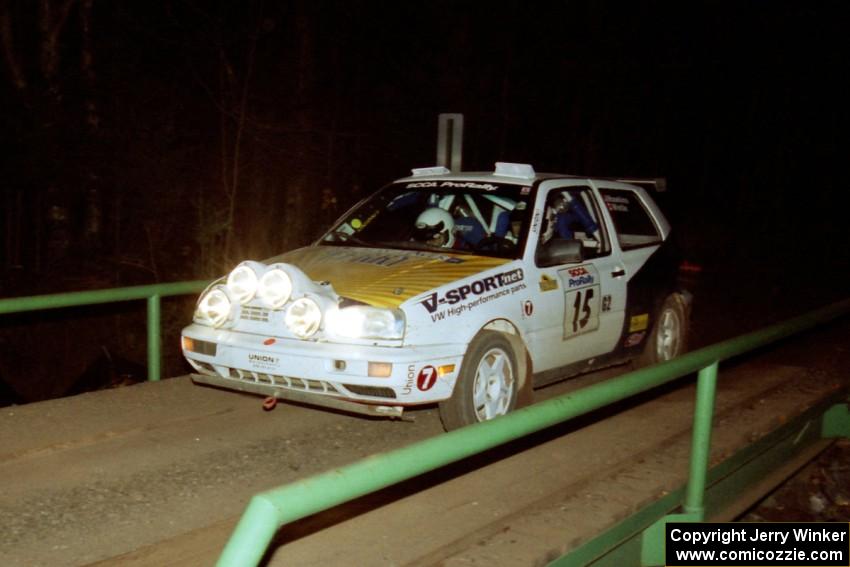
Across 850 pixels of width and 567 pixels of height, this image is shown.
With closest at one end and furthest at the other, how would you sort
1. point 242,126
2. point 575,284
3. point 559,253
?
point 559,253, point 575,284, point 242,126

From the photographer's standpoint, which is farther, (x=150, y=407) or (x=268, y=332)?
(x=150, y=407)

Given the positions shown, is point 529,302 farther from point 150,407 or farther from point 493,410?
point 150,407

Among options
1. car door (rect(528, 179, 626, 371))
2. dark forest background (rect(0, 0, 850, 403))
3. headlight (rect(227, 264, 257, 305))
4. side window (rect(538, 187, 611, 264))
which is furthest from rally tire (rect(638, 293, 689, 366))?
dark forest background (rect(0, 0, 850, 403))

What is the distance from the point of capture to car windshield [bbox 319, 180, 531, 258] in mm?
6992

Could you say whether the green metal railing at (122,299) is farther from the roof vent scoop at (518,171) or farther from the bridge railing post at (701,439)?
the bridge railing post at (701,439)

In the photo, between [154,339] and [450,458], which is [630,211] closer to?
[154,339]

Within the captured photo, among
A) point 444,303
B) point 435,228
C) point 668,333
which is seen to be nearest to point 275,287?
point 444,303

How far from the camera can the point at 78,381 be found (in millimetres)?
9859

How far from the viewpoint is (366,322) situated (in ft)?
18.9

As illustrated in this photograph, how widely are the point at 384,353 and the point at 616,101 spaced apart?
88.2ft

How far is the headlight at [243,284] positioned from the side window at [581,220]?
2.55 meters

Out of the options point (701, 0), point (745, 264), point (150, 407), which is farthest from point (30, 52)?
point (701, 0)

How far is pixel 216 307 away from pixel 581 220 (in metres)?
3.15

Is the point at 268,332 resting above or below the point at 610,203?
below
